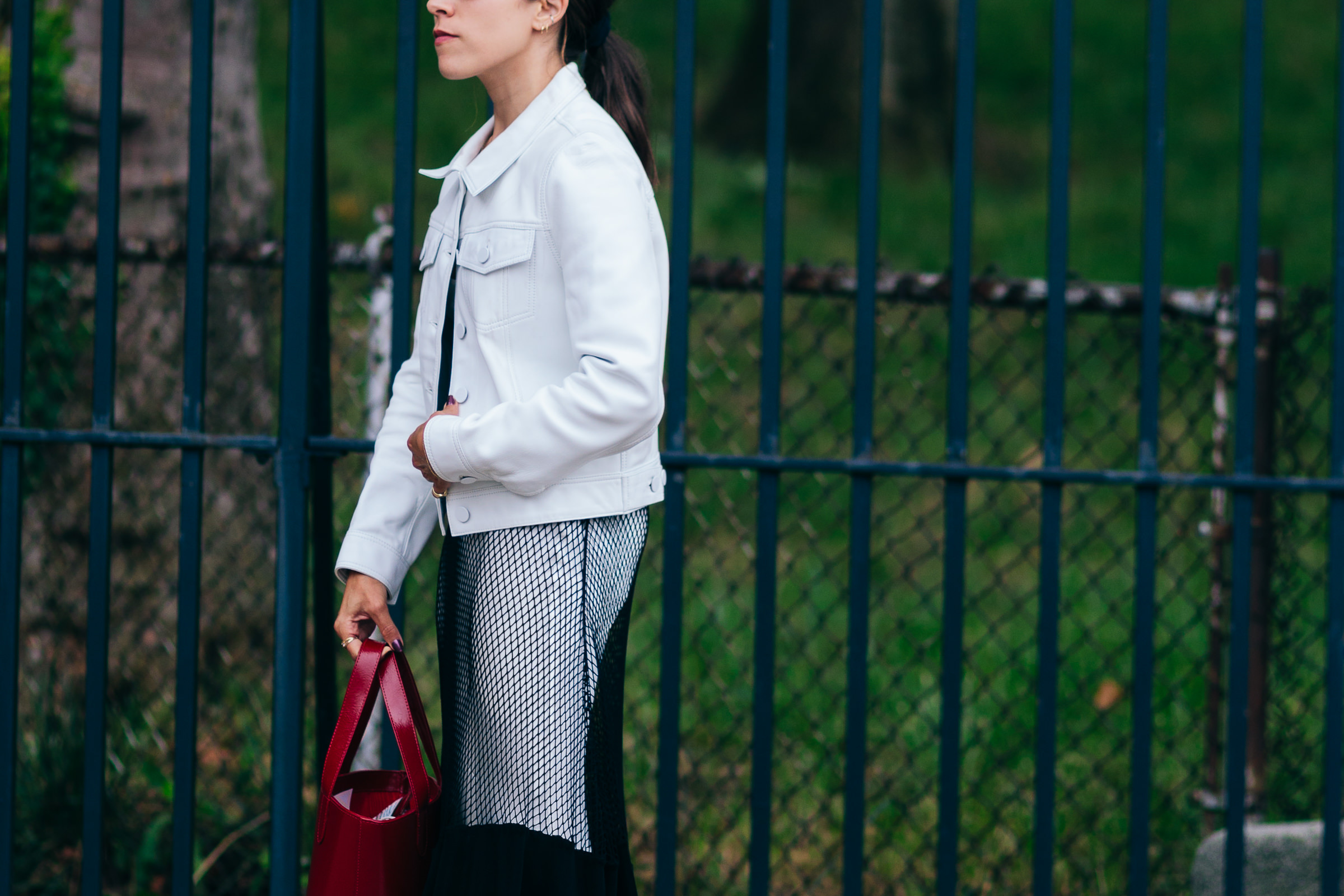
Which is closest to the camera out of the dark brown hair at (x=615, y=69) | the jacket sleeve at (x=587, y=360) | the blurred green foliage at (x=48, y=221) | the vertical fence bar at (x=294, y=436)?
the jacket sleeve at (x=587, y=360)

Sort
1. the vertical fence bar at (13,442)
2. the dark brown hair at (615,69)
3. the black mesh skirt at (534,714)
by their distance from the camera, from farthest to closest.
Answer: the vertical fence bar at (13,442) → the dark brown hair at (615,69) → the black mesh skirt at (534,714)

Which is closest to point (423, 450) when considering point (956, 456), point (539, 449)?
point (539, 449)

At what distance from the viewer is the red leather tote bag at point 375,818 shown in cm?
184

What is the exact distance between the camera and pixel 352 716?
1.88 meters

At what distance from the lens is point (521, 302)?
1841 mm

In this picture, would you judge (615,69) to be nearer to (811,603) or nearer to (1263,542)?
(1263,542)

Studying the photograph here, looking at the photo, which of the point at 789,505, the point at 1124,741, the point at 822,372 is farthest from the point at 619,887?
the point at 822,372

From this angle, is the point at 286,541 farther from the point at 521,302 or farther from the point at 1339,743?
the point at 1339,743

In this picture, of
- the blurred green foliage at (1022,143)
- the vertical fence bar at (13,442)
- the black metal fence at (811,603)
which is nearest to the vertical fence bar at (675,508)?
the black metal fence at (811,603)

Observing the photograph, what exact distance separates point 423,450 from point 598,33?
680mm

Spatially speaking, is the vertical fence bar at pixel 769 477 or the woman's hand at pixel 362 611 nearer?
the woman's hand at pixel 362 611

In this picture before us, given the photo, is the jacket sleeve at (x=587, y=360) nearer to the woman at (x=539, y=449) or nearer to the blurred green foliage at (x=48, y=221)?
the woman at (x=539, y=449)

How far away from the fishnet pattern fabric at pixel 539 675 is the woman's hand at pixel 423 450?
3.4 inches

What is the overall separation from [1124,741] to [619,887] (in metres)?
2.06
